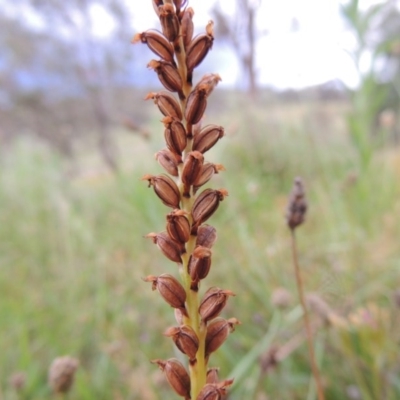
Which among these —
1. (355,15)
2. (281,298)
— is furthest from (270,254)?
(355,15)

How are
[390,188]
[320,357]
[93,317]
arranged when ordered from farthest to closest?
1. [390,188]
2. [93,317]
3. [320,357]

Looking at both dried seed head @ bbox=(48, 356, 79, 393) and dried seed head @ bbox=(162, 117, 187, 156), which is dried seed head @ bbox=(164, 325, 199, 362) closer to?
dried seed head @ bbox=(162, 117, 187, 156)

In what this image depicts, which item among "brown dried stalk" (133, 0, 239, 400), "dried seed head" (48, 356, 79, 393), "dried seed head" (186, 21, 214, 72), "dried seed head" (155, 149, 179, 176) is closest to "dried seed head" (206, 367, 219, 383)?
"brown dried stalk" (133, 0, 239, 400)

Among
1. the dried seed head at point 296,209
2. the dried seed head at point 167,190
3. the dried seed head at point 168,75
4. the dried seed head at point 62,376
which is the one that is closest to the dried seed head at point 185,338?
the dried seed head at point 167,190

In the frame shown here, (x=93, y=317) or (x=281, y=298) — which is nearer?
(x=281, y=298)

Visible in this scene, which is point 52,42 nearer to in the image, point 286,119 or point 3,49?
point 3,49

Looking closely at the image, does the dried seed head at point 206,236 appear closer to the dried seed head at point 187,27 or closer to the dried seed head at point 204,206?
the dried seed head at point 204,206
